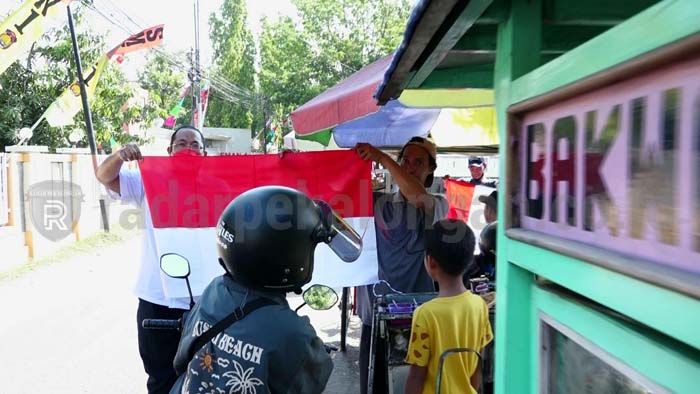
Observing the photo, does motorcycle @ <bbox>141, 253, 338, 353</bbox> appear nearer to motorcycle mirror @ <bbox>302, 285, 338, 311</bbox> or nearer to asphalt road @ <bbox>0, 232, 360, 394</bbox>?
motorcycle mirror @ <bbox>302, 285, 338, 311</bbox>

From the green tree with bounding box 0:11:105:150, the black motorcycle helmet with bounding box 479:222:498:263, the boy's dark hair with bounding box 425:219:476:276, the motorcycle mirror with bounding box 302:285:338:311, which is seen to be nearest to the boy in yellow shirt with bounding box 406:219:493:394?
the boy's dark hair with bounding box 425:219:476:276

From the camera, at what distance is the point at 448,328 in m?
2.28

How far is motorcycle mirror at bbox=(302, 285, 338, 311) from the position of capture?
87.3 inches

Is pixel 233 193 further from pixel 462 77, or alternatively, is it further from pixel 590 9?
pixel 590 9

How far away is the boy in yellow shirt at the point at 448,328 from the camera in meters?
2.26

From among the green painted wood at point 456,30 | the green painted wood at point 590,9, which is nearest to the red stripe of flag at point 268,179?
the green painted wood at point 456,30

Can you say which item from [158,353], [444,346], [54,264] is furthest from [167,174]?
[54,264]

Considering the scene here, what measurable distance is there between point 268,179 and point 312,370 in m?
2.26

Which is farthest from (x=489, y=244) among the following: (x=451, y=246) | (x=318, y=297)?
(x=318, y=297)

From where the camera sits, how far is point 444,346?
2.26 meters

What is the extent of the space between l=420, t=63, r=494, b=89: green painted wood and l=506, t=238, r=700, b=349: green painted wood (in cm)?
142

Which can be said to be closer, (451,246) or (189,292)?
(189,292)

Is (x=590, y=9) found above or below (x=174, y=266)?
above

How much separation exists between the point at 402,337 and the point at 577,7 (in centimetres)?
185
